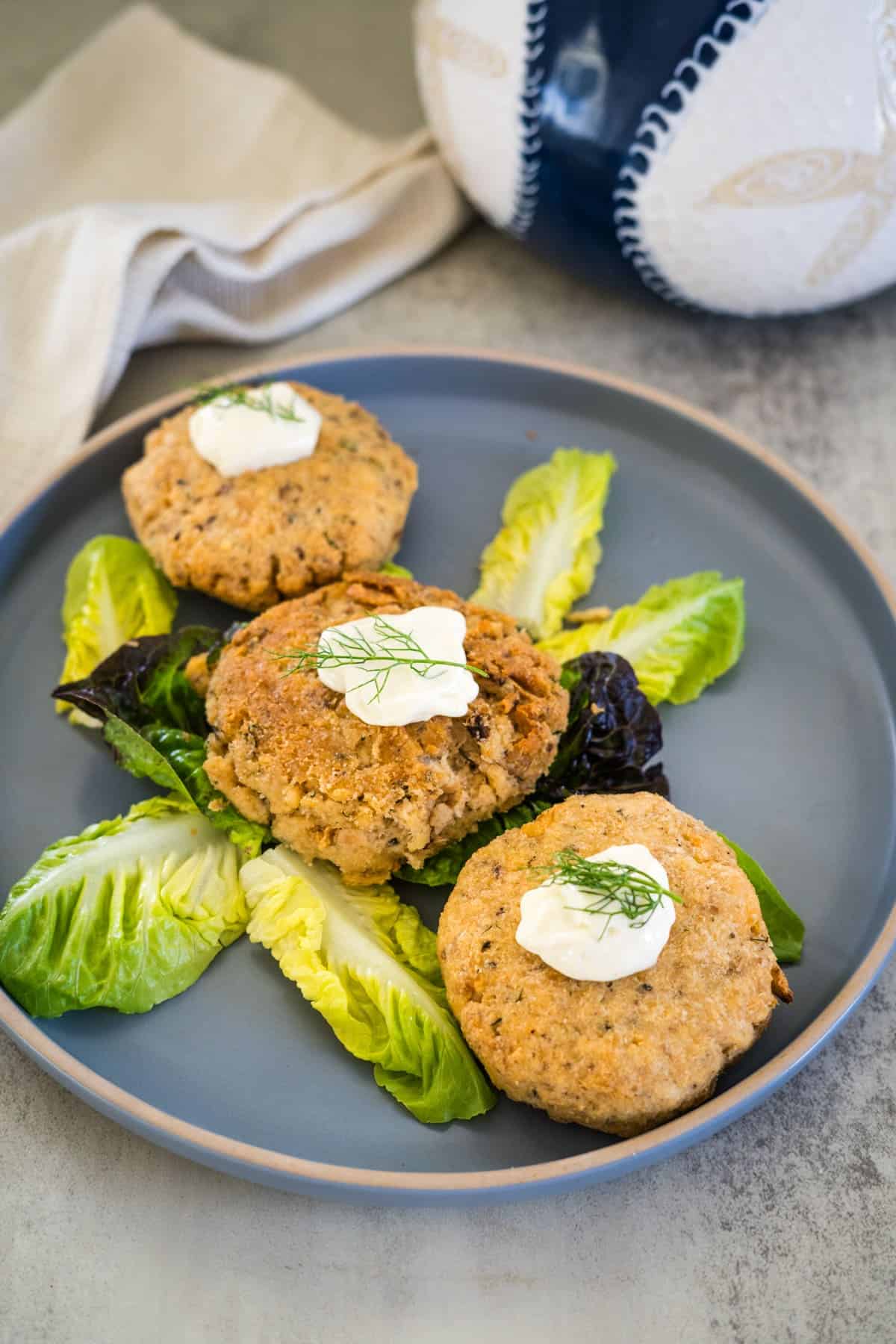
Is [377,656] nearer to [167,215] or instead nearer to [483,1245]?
[483,1245]

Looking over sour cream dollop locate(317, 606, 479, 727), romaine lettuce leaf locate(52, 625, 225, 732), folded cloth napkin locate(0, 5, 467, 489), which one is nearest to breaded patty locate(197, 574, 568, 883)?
sour cream dollop locate(317, 606, 479, 727)

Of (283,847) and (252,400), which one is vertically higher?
(252,400)

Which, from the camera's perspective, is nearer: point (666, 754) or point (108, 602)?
point (666, 754)

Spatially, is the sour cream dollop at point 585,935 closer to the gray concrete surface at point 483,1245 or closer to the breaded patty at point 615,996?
the breaded patty at point 615,996

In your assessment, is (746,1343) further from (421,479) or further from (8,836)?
(421,479)

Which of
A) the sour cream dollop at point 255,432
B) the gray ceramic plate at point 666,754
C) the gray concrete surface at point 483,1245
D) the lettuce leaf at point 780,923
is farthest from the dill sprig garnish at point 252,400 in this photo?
the gray concrete surface at point 483,1245

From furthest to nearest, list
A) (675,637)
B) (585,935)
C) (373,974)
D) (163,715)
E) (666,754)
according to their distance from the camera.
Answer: (675,637) < (666,754) < (163,715) < (373,974) < (585,935)

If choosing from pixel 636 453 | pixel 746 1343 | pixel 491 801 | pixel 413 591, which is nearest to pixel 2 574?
pixel 413 591

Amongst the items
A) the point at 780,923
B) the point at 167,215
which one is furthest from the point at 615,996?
the point at 167,215
